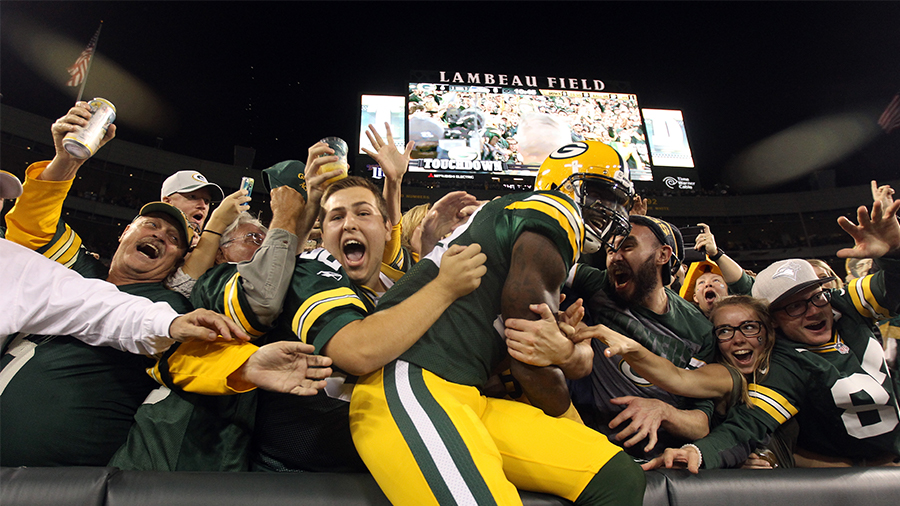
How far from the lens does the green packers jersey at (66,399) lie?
173cm

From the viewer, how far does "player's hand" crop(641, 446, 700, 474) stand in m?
2.07

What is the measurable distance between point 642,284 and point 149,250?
2.76 meters

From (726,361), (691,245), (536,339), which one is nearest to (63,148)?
(536,339)

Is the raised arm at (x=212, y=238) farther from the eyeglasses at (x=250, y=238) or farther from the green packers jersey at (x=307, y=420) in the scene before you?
the green packers jersey at (x=307, y=420)

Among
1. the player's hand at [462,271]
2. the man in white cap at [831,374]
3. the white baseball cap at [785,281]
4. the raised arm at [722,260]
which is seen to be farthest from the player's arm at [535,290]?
the raised arm at [722,260]

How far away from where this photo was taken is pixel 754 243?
24.5m

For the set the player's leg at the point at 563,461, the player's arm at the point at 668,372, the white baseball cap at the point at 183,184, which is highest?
the white baseball cap at the point at 183,184

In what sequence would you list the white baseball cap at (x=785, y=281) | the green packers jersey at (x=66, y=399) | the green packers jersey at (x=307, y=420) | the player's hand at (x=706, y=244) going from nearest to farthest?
the green packers jersey at (x=66, y=399) → the green packers jersey at (x=307, y=420) → the white baseball cap at (x=785, y=281) → the player's hand at (x=706, y=244)

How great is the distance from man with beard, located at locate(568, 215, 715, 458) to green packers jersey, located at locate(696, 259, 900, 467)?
0.24m

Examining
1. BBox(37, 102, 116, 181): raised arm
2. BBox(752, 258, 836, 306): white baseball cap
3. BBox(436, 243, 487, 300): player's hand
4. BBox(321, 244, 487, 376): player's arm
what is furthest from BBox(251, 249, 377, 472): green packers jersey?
BBox(752, 258, 836, 306): white baseball cap

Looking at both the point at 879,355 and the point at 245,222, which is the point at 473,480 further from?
the point at 879,355

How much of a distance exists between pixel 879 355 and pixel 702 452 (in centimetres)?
140

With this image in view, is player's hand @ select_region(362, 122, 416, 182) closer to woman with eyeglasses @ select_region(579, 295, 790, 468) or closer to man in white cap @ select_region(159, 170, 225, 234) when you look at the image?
man in white cap @ select_region(159, 170, 225, 234)

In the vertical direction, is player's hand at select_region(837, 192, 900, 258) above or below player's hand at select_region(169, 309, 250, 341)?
above
